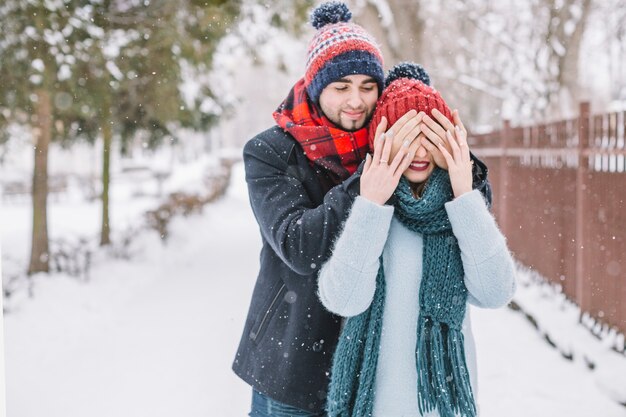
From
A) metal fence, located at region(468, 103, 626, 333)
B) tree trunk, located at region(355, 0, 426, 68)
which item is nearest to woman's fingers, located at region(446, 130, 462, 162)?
metal fence, located at region(468, 103, 626, 333)

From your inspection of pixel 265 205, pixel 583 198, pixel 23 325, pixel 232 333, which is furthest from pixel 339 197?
pixel 23 325

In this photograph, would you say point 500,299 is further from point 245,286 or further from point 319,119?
point 245,286

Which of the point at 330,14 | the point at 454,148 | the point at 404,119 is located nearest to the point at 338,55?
the point at 330,14

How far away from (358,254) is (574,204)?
172 inches

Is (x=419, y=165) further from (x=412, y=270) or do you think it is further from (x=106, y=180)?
(x=106, y=180)

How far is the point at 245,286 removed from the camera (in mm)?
7617

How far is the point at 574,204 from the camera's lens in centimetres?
522

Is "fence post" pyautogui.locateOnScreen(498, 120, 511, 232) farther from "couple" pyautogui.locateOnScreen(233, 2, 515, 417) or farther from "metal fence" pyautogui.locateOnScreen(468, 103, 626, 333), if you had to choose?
"couple" pyautogui.locateOnScreen(233, 2, 515, 417)

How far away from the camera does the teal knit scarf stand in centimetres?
155

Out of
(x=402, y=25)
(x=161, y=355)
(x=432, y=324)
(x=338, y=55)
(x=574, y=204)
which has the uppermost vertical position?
(x=402, y=25)

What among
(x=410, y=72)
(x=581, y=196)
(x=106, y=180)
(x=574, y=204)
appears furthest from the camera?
(x=106, y=180)

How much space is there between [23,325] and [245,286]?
274 centimetres

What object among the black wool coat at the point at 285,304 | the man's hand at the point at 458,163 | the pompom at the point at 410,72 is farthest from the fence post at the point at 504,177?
the man's hand at the point at 458,163

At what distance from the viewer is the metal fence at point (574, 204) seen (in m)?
4.39
